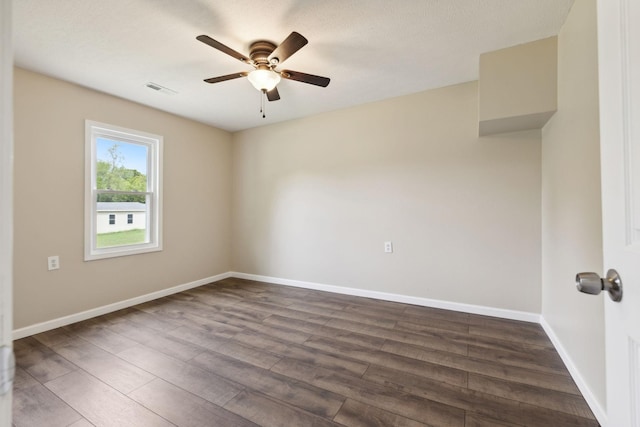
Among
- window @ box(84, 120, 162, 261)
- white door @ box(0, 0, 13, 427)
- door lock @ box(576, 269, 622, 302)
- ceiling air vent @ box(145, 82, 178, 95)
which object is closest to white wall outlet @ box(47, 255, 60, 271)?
window @ box(84, 120, 162, 261)

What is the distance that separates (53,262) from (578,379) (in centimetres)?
447

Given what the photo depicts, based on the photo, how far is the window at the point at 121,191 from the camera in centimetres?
296

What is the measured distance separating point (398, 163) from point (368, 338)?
2.00 m

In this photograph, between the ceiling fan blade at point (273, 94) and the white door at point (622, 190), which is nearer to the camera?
the white door at point (622, 190)

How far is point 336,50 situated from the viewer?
230 cm

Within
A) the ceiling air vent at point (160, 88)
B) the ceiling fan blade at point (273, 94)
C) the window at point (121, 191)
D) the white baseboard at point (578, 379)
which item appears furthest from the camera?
the window at point (121, 191)

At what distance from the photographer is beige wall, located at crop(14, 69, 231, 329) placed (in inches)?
97.4

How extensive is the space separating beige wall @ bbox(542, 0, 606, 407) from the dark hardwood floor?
310 mm

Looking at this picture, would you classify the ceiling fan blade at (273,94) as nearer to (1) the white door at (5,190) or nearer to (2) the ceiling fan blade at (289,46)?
(2) the ceiling fan blade at (289,46)

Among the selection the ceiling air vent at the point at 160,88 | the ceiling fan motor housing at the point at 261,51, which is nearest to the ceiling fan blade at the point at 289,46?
the ceiling fan motor housing at the point at 261,51

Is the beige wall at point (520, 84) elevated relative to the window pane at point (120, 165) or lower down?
elevated

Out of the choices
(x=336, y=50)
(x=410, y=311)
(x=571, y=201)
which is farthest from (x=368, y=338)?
(x=336, y=50)

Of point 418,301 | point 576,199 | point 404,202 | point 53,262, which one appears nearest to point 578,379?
point 576,199

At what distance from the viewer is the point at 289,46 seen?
6.05 ft
